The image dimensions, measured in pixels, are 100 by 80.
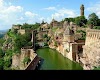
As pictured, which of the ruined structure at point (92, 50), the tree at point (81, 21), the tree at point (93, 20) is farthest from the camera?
the tree at point (81, 21)

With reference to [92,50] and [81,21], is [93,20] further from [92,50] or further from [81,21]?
[92,50]

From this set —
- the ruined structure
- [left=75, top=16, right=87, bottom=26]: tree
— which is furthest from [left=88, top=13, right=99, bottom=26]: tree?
the ruined structure

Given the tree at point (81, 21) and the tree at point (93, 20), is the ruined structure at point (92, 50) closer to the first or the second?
the tree at point (93, 20)

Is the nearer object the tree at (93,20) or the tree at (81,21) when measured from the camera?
the tree at (93,20)

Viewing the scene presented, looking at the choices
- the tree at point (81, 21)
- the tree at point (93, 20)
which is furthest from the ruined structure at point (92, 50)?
the tree at point (81, 21)

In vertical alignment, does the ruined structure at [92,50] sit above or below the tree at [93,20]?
below

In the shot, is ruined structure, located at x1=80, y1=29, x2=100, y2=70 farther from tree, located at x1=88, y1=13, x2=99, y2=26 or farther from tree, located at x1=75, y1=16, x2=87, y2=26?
tree, located at x1=75, y1=16, x2=87, y2=26

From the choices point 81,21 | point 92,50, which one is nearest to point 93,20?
point 81,21

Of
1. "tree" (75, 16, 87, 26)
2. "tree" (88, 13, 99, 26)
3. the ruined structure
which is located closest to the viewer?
the ruined structure

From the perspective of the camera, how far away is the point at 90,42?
11.9 meters
